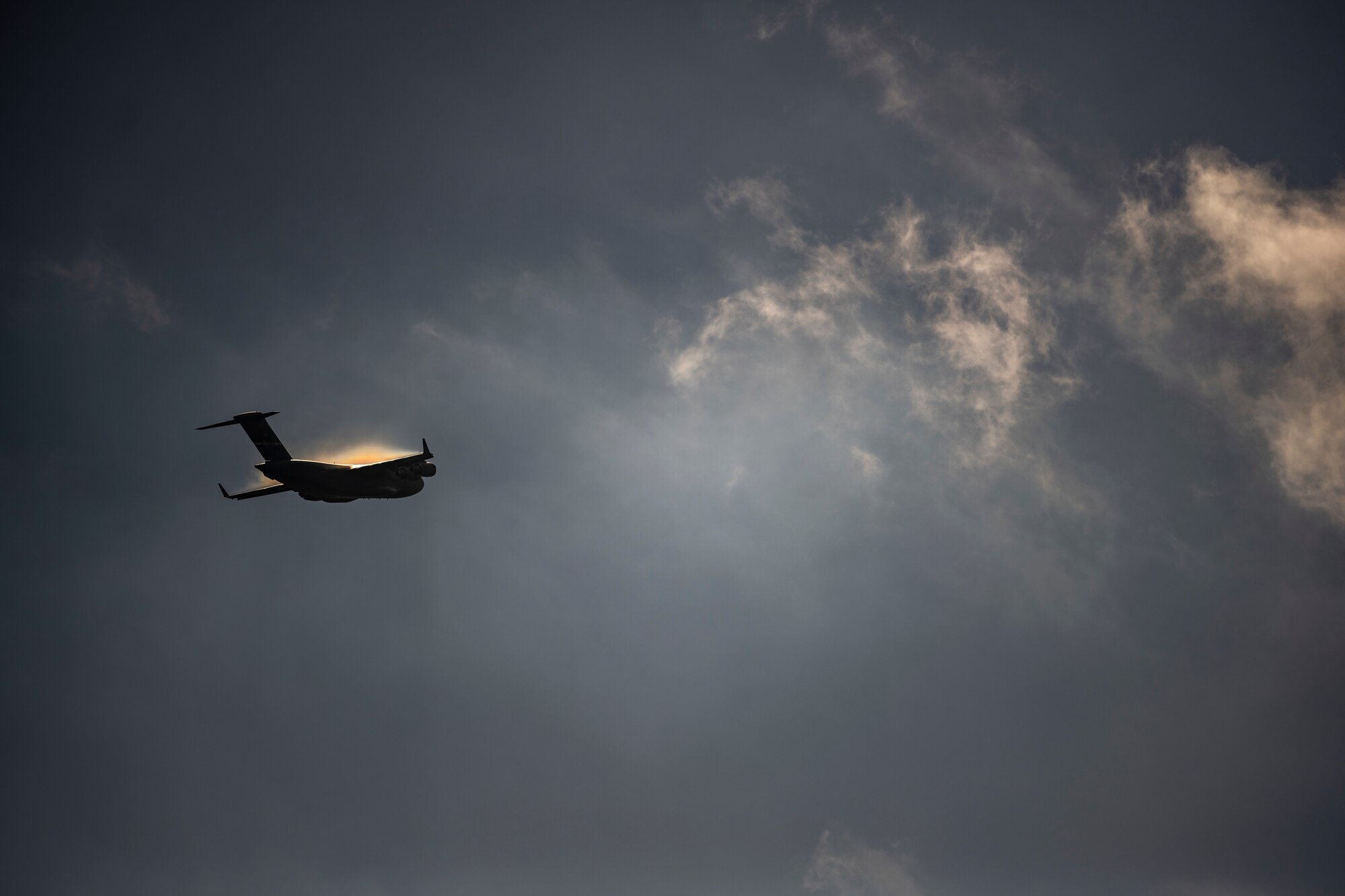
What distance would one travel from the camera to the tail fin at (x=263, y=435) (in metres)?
71.1

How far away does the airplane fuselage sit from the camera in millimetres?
72562

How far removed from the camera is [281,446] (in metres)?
73.6

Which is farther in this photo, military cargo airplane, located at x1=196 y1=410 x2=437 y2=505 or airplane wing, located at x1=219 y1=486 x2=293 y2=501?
airplane wing, located at x1=219 y1=486 x2=293 y2=501

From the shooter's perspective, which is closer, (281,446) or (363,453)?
(281,446)

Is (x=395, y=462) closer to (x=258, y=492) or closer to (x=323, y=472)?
(x=323, y=472)

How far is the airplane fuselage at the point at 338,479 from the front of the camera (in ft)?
238

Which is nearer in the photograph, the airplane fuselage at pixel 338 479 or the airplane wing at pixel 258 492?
the airplane fuselage at pixel 338 479

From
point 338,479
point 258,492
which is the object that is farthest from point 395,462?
point 258,492

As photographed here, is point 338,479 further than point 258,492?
No

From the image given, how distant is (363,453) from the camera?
78375mm

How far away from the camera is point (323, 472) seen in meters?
72.8

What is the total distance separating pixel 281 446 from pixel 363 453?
280 inches

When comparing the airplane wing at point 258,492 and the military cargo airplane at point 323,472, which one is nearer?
the military cargo airplane at point 323,472

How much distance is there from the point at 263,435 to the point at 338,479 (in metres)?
7.12
